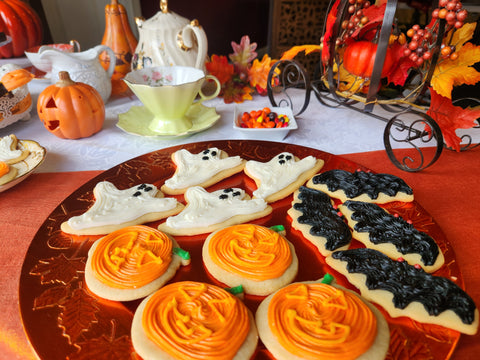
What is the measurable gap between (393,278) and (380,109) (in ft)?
3.66

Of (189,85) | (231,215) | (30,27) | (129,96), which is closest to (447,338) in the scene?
(231,215)

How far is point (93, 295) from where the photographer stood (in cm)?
71

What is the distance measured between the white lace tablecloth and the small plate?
0.07m

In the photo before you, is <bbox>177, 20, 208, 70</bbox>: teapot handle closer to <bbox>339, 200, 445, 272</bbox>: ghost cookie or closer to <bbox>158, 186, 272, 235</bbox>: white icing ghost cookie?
<bbox>158, 186, 272, 235</bbox>: white icing ghost cookie

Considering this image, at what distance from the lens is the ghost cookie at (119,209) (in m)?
0.86

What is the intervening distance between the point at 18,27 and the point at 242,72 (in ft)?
4.50

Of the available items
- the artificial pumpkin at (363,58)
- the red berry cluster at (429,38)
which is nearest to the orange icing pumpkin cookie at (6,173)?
the artificial pumpkin at (363,58)

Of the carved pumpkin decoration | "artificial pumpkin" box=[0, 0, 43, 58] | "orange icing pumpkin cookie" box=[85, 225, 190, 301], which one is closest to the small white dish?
"orange icing pumpkin cookie" box=[85, 225, 190, 301]

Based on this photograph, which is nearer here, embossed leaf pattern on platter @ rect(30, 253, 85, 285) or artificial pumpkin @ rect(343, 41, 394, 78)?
embossed leaf pattern on platter @ rect(30, 253, 85, 285)

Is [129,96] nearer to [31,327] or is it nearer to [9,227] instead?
[9,227]

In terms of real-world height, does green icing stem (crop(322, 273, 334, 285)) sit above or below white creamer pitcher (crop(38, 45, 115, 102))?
below

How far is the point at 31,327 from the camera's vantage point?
0.62m

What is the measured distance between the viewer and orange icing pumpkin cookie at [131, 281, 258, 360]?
594 millimetres

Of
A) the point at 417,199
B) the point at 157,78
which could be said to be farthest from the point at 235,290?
the point at 157,78
